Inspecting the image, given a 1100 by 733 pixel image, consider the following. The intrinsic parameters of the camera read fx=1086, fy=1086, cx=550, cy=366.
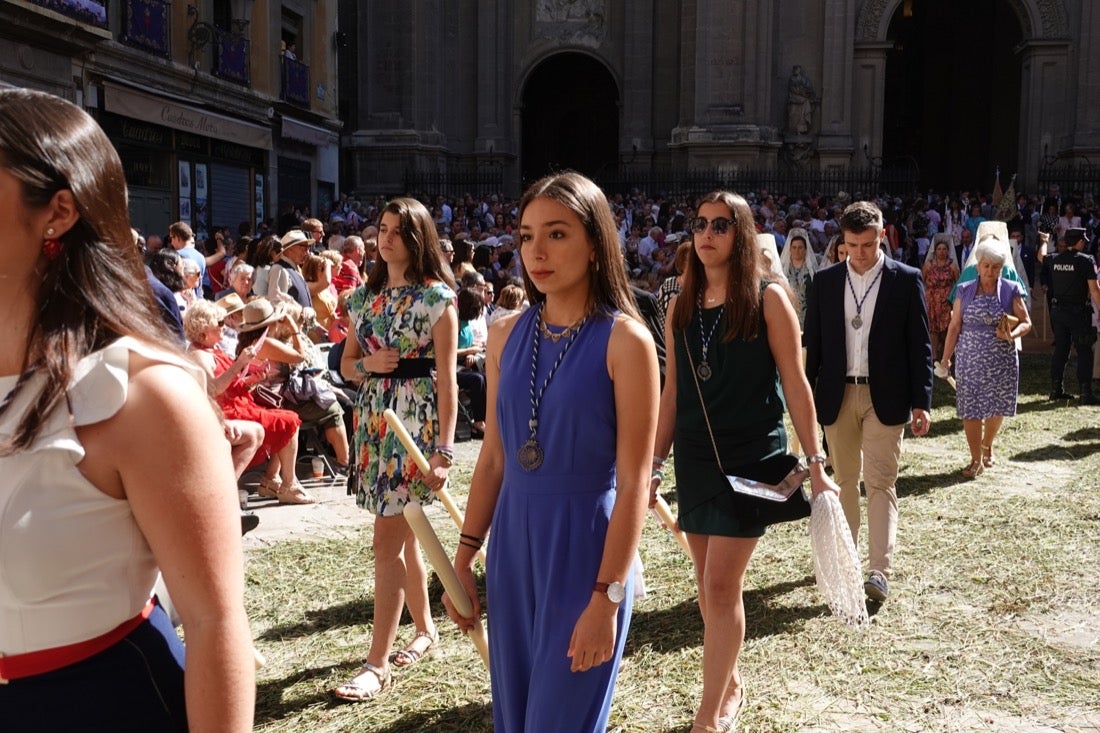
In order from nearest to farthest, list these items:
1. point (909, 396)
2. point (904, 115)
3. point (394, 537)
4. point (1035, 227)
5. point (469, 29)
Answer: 1. point (394, 537)
2. point (909, 396)
3. point (1035, 227)
4. point (469, 29)
5. point (904, 115)

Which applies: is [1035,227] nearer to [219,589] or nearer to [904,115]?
[904,115]

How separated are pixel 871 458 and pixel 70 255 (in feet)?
16.7

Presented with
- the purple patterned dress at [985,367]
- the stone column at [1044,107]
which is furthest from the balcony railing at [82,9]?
the stone column at [1044,107]

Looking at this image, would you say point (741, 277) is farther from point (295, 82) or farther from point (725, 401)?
point (295, 82)

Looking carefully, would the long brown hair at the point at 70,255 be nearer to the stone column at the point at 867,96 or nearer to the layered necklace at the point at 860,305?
the layered necklace at the point at 860,305

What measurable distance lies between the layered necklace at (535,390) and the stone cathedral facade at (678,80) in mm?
28241

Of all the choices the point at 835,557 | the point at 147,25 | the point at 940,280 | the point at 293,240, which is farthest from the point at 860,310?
the point at 147,25

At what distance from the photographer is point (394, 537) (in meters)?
4.62

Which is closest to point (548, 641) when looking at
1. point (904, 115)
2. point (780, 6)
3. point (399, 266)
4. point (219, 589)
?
point (219, 589)

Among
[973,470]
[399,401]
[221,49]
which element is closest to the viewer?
[399,401]

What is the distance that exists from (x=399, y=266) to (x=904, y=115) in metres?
43.8

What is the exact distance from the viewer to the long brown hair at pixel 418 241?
461cm

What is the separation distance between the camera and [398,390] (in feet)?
15.4

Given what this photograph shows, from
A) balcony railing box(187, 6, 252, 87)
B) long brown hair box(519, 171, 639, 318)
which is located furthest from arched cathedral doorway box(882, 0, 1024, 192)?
long brown hair box(519, 171, 639, 318)
